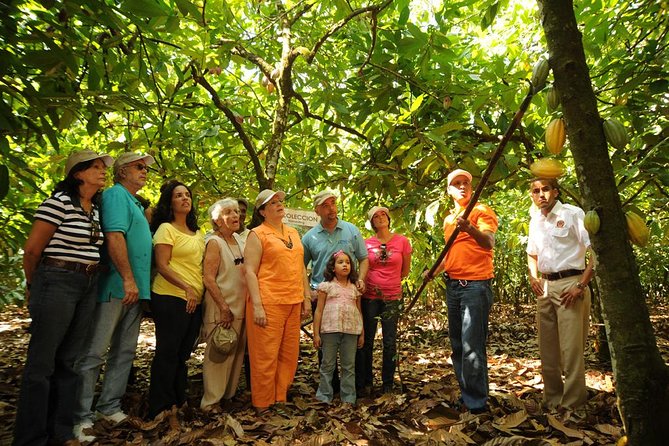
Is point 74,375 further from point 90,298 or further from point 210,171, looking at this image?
point 210,171

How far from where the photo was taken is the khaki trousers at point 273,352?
3490 millimetres

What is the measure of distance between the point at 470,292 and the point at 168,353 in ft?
6.92

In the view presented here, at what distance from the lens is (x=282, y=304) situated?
355 cm

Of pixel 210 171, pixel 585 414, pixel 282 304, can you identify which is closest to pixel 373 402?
pixel 282 304

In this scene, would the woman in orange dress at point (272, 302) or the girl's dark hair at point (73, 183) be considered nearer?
the girl's dark hair at point (73, 183)

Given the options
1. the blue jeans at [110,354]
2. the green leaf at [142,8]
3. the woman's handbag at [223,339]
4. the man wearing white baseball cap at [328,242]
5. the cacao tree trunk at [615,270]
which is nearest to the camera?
the cacao tree trunk at [615,270]

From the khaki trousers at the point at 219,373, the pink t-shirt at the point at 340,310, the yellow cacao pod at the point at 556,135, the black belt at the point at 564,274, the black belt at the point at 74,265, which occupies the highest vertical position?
the yellow cacao pod at the point at 556,135

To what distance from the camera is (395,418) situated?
3176 mm

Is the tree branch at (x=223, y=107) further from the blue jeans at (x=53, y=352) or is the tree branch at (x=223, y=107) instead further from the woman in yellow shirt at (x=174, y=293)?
the blue jeans at (x=53, y=352)

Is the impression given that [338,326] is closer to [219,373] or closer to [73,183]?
[219,373]

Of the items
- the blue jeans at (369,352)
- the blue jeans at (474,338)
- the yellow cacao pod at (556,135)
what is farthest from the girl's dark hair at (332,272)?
the yellow cacao pod at (556,135)

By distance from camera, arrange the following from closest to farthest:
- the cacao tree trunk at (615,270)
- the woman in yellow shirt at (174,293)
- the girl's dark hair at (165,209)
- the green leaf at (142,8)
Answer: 1. the cacao tree trunk at (615,270)
2. the green leaf at (142,8)
3. the woman in yellow shirt at (174,293)
4. the girl's dark hair at (165,209)

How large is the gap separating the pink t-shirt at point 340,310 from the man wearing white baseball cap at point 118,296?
132 centimetres

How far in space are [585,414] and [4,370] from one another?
5206 millimetres
